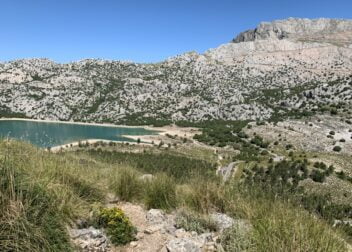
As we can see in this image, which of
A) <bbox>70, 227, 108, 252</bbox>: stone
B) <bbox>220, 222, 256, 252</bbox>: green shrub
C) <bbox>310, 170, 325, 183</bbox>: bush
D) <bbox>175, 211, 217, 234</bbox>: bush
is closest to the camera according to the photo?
<bbox>220, 222, 256, 252</bbox>: green shrub

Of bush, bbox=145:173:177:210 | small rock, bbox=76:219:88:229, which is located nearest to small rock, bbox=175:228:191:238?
bush, bbox=145:173:177:210

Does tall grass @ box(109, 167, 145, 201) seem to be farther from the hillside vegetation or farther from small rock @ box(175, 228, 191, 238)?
small rock @ box(175, 228, 191, 238)

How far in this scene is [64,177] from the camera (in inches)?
224

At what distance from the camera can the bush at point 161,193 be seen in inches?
252

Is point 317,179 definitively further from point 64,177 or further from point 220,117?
point 220,117

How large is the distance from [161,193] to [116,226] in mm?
1602

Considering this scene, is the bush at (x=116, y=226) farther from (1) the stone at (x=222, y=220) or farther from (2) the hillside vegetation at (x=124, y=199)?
(1) the stone at (x=222, y=220)

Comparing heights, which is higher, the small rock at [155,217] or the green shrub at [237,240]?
the green shrub at [237,240]

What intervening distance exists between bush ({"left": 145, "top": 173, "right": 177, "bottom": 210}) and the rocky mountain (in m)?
84.7

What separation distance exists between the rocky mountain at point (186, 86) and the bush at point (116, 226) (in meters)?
86.3

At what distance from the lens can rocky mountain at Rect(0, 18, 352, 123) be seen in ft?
359

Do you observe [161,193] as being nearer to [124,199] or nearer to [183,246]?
[124,199]

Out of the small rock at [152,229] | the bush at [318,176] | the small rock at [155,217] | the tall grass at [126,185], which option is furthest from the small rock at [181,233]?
the bush at [318,176]

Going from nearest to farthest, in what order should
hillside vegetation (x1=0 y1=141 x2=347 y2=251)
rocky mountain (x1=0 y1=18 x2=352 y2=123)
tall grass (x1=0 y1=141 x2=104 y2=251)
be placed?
tall grass (x1=0 y1=141 x2=104 y2=251) < hillside vegetation (x1=0 y1=141 x2=347 y2=251) < rocky mountain (x1=0 y1=18 x2=352 y2=123)
